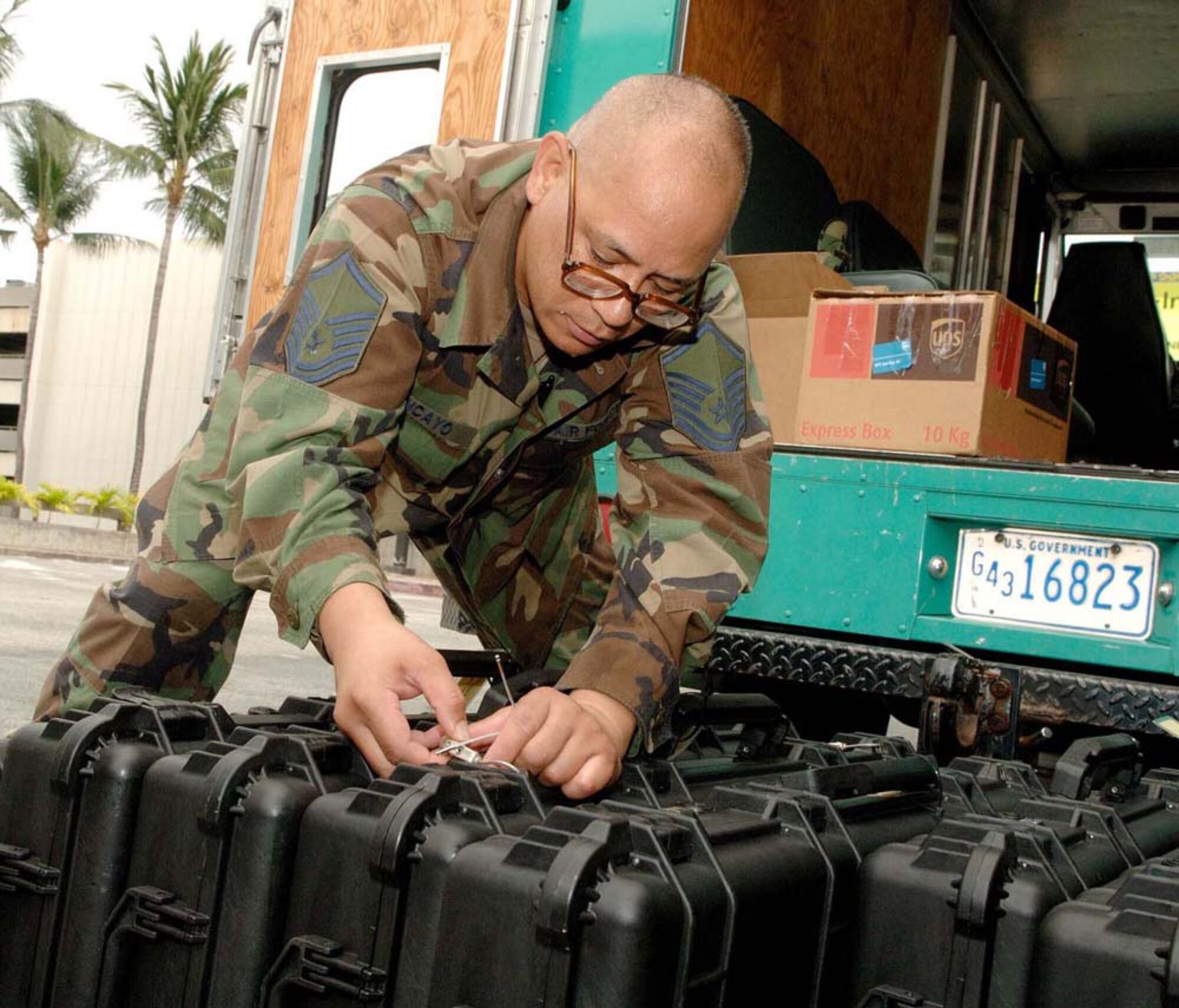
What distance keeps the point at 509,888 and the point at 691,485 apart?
3.44ft

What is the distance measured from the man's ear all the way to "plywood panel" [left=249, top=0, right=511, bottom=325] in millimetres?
1551

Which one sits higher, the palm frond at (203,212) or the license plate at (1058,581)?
the palm frond at (203,212)

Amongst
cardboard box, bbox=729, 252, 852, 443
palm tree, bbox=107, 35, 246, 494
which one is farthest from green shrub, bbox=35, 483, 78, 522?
cardboard box, bbox=729, 252, 852, 443

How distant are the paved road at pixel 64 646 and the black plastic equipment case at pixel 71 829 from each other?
3158 millimetres

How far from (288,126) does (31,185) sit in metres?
37.7

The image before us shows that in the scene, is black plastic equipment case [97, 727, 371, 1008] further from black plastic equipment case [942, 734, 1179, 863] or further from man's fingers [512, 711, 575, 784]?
black plastic equipment case [942, 734, 1179, 863]

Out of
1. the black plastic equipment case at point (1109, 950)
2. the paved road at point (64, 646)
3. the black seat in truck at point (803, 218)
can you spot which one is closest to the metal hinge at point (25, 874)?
the black plastic equipment case at point (1109, 950)

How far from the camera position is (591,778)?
1656 millimetres

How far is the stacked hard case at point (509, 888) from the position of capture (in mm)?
1361

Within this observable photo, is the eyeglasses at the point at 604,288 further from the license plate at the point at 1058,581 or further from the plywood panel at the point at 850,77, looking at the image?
the plywood panel at the point at 850,77

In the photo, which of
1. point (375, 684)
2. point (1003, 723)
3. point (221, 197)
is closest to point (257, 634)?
point (1003, 723)

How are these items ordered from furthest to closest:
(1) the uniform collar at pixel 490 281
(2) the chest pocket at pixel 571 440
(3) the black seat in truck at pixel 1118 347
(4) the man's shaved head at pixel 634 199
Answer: (3) the black seat in truck at pixel 1118 347, (2) the chest pocket at pixel 571 440, (1) the uniform collar at pixel 490 281, (4) the man's shaved head at pixel 634 199

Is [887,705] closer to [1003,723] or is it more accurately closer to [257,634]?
[1003,723]

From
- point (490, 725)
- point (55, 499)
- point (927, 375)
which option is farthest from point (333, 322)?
point (55, 499)
